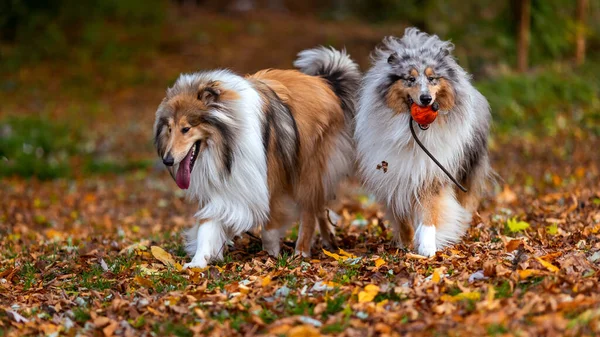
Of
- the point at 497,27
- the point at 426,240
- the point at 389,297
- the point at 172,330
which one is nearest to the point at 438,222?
the point at 426,240

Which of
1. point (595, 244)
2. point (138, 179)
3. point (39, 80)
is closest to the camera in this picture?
point (595, 244)

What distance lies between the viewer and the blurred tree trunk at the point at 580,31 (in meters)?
17.0

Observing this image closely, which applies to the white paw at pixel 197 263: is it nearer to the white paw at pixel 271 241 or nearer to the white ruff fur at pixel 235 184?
the white ruff fur at pixel 235 184

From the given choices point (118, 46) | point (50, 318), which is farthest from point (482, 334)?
point (118, 46)

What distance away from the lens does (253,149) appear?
6176mm

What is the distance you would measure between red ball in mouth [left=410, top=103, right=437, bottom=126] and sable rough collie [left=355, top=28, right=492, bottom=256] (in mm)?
58

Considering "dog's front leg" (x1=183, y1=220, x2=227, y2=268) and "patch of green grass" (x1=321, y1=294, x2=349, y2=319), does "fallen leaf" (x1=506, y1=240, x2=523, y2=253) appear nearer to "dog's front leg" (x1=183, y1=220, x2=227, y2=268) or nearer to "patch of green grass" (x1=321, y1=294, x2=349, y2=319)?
"patch of green grass" (x1=321, y1=294, x2=349, y2=319)

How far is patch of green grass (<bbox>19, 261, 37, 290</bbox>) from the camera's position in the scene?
20.0 ft

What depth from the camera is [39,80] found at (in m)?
20.8

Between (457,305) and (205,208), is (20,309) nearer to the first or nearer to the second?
(205,208)

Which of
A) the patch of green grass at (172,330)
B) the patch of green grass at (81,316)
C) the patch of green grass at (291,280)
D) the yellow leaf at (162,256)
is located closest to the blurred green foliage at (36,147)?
the yellow leaf at (162,256)

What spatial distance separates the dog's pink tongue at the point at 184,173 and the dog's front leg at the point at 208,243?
397 millimetres

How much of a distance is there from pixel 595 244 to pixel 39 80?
17.6 metres

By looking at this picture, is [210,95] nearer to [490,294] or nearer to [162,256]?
[162,256]
